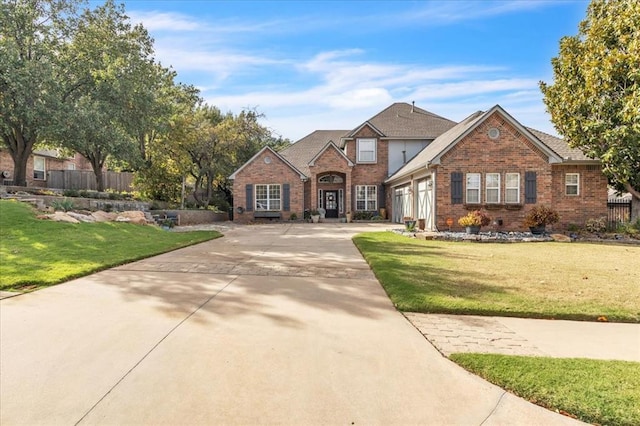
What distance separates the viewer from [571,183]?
1755cm

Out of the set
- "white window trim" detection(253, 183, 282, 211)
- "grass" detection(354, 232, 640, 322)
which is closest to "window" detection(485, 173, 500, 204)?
"grass" detection(354, 232, 640, 322)

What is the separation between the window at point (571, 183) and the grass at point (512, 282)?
308 inches

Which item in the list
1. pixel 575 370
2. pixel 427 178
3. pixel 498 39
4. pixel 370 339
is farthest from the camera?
pixel 427 178

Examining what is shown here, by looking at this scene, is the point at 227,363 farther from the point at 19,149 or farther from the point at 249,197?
the point at 249,197

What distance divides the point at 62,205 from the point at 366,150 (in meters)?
18.4

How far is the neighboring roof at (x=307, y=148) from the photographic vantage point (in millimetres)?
29078

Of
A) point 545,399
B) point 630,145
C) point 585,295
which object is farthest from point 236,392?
point 630,145

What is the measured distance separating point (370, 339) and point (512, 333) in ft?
5.27

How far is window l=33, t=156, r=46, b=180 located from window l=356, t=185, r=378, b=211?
79.9 feet

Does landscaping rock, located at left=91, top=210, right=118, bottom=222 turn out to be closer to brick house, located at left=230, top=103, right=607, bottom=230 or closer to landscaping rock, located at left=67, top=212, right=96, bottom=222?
landscaping rock, located at left=67, top=212, right=96, bottom=222

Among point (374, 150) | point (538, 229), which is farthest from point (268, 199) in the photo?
point (538, 229)

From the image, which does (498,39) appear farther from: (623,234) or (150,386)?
(150,386)

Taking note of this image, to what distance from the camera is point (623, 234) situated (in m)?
15.3

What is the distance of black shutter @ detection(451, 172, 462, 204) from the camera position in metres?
16.8
